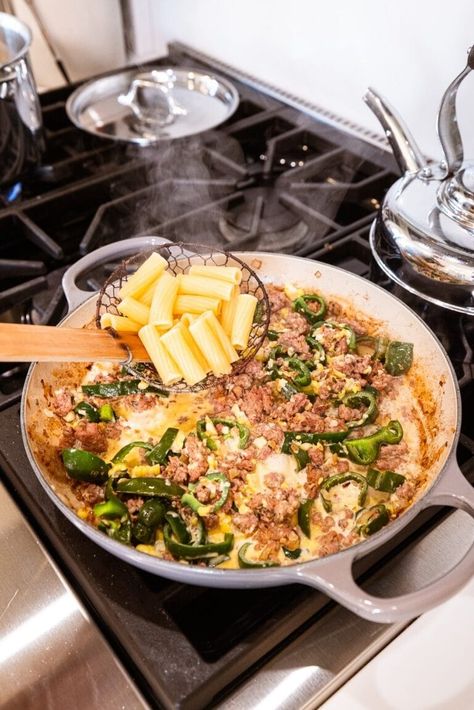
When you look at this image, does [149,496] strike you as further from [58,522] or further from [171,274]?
[171,274]

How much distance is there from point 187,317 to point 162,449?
0.67ft

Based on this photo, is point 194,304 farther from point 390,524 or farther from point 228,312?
point 390,524

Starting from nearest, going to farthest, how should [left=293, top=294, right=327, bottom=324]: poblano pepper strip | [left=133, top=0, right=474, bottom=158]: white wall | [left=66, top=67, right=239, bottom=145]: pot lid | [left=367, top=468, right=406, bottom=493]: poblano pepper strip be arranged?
[left=367, top=468, right=406, bottom=493]: poblano pepper strip < [left=293, top=294, right=327, bottom=324]: poblano pepper strip < [left=133, top=0, right=474, bottom=158]: white wall < [left=66, top=67, right=239, bottom=145]: pot lid

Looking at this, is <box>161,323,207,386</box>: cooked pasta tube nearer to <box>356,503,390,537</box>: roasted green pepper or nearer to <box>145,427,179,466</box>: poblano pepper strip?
<box>145,427,179,466</box>: poblano pepper strip

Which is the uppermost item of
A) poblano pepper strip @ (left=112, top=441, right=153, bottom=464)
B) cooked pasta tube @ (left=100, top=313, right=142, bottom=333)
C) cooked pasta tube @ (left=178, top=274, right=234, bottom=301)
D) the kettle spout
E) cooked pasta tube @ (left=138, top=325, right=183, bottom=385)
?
the kettle spout

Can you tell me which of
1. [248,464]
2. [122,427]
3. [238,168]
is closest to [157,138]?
[238,168]

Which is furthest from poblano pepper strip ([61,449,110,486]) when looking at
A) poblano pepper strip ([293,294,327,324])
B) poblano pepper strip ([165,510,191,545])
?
poblano pepper strip ([293,294,327,324])

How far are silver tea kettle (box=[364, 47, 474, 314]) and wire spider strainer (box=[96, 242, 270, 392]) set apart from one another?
236 mm

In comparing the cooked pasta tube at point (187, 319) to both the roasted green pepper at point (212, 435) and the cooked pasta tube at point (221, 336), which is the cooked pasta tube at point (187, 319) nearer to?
the cooked pasta tube at point (221, 336)

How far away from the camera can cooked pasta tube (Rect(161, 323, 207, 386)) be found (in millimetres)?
907

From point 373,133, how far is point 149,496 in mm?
1104

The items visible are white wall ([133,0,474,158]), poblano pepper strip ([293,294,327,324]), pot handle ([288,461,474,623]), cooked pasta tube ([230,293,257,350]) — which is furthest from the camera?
white wall ([133,0,474,158])

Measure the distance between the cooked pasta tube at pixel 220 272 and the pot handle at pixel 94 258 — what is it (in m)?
0.11

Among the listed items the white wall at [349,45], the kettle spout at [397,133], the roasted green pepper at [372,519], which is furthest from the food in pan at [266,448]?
the white wall at [349,45]
